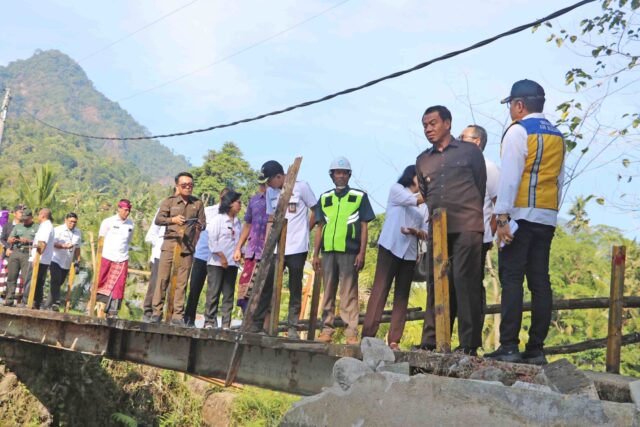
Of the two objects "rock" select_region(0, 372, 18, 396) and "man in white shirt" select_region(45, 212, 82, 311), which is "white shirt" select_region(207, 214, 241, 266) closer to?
"man in white shirt" select_region(45, 212, 82, 311)

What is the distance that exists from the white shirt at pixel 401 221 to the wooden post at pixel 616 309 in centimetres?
156

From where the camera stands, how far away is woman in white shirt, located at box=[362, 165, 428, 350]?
6035mm

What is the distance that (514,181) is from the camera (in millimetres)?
4816

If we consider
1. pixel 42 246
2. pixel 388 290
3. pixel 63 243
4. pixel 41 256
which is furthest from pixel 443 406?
pixel 63 243

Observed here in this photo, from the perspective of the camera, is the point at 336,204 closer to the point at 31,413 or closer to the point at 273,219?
the point at 273,219

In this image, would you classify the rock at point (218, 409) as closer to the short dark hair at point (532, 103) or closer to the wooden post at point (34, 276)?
the wooden post at point (34, 276)

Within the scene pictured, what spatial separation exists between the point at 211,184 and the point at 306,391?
5394 centimetres

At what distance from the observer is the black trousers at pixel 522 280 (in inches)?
190

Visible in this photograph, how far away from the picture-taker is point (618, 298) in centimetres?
527

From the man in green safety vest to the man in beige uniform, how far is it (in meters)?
1.77

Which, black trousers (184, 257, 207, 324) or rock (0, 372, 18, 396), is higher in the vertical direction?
black trousers (184, 257, 207, 324)

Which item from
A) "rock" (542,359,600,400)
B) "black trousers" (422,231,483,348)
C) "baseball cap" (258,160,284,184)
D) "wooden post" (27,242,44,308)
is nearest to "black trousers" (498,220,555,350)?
"black trousers" (422,231,483,348)

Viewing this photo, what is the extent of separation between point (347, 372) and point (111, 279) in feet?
23.0

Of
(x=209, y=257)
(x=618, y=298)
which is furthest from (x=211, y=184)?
(x=618, y=298)
